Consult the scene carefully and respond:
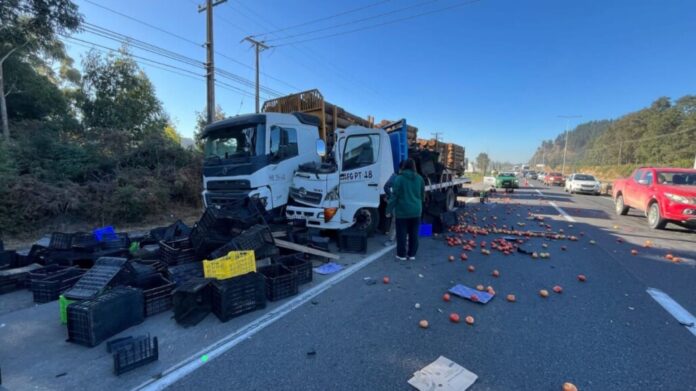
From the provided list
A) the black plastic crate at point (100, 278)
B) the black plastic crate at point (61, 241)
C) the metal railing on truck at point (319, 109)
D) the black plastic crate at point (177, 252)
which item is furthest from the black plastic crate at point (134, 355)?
the metal railing on truck at point (319, 109)

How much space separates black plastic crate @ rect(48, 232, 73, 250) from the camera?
15.5 ft

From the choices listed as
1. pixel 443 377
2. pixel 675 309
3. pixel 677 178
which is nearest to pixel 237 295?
pixel 443 377

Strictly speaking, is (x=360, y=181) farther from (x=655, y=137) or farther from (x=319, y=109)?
(x=655, y=137)

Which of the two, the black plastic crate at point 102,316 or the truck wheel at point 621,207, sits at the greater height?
the truck wheel at point 621,207

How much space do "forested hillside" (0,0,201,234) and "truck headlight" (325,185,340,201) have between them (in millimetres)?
6534

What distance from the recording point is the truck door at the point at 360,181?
6.44 metres

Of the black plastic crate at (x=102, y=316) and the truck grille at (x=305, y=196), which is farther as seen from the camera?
the truck grille at (x=305, y=196)

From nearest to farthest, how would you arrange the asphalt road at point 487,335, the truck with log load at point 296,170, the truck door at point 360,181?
the asphalt road at point 487,335 < the truck with log load at point 296,170 < the truck door at point 360,181

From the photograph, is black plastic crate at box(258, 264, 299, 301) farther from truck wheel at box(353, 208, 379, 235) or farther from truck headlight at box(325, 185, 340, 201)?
truck wheel at box(353, 208, 379, 235)

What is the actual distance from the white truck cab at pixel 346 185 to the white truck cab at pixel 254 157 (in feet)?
1.41

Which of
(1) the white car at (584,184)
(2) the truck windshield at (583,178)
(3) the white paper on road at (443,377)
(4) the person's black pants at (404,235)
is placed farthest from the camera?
(2) the truck windshield at (583,178)

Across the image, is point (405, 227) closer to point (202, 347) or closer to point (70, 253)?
point (202, 347)

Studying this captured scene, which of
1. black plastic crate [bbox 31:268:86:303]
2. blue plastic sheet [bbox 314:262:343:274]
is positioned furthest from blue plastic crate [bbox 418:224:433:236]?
black plastic crate [bbox 31:268:86:303]

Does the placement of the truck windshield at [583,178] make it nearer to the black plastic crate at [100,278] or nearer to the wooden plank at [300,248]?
the wooden plank at [300,248]
